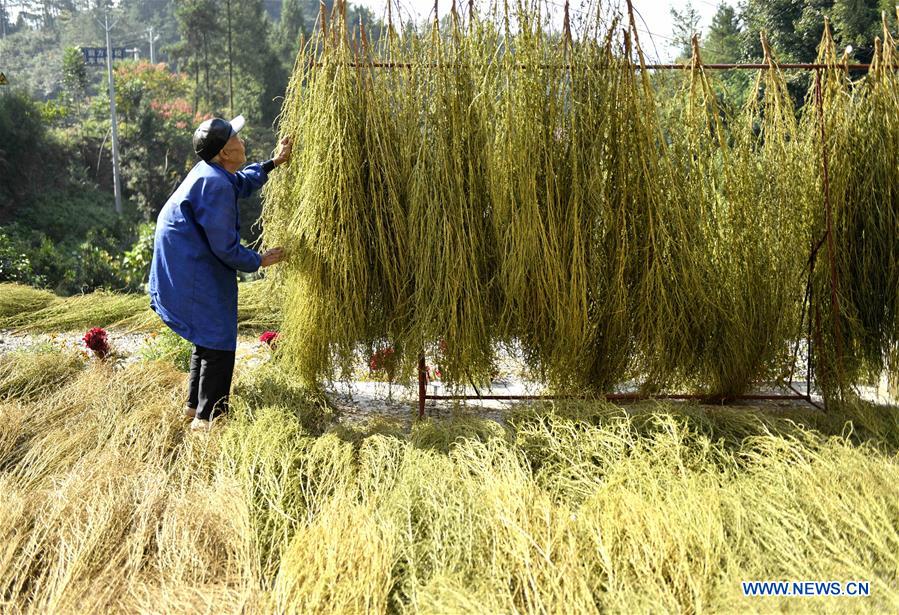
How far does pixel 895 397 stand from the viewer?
3.75m

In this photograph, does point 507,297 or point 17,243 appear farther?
point 17,243

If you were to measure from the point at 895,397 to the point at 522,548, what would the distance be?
105 inches

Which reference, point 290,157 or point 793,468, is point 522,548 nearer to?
point 793,468

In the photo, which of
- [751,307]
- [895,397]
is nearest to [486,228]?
[751,307]

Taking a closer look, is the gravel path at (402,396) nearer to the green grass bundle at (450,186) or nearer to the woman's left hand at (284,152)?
the green grass bundle at (450,186)

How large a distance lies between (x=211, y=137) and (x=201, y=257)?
54cm

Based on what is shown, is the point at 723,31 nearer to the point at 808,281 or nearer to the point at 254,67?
the point at 254,67

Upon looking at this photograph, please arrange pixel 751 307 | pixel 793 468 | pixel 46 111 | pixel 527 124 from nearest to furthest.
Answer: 1. pixel 793 468
2. pixel 527 124
3. pixel 751 307
4. pixel 46 111

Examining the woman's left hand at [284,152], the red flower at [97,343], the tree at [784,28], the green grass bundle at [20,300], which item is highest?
the tree at [784,28]

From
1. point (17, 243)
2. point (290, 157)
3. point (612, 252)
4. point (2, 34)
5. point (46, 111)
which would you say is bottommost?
point (17, 243)

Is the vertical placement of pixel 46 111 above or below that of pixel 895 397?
above

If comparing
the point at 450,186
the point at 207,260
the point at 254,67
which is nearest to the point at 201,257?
the point at 207,260

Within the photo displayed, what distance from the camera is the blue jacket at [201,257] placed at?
3.21 meters

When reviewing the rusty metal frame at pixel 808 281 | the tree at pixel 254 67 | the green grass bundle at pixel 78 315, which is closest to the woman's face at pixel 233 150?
the rusty metal frame at pixel 808 281
